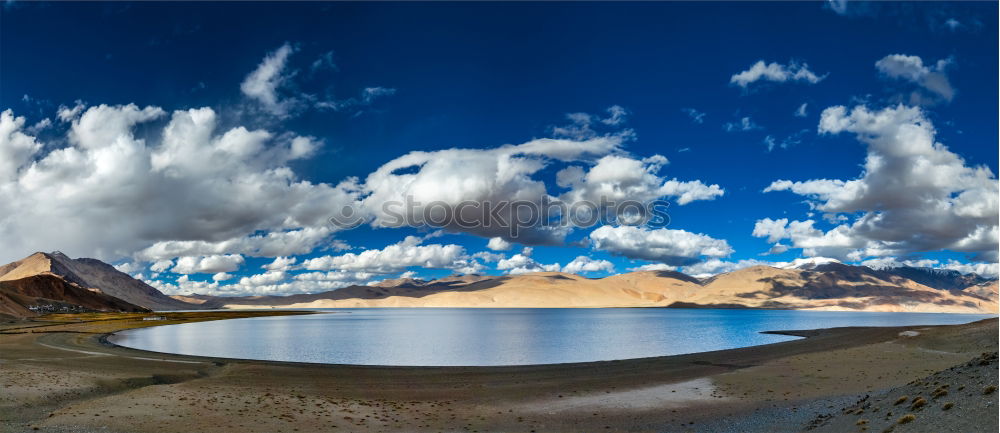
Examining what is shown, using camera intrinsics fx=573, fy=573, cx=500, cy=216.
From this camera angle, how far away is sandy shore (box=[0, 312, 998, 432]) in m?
24.4

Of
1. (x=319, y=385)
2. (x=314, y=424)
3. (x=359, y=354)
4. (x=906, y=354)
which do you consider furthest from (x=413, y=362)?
(x=906, y=354)

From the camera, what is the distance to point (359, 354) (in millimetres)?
62219

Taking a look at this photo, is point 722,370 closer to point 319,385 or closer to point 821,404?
point 821,404

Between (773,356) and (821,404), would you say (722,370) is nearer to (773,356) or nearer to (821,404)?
(773,356)

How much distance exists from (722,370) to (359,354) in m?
37.3

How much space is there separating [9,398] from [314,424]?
14281mm

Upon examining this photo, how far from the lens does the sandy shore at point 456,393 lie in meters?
24.4

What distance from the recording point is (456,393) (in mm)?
33656

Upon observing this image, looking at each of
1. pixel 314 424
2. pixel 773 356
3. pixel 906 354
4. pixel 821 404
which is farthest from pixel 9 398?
pixel 906 354

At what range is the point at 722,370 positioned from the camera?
4378 centimetres

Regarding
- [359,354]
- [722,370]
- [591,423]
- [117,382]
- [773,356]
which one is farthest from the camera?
[359,354]

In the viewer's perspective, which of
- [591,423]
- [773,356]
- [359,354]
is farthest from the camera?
[359,354]

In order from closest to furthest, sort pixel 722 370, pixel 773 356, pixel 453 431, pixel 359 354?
pixel 453 431 → pixel 722 370 → pixel 773 356 → pixel 359 354

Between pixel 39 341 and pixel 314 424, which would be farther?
pixel 39 341
